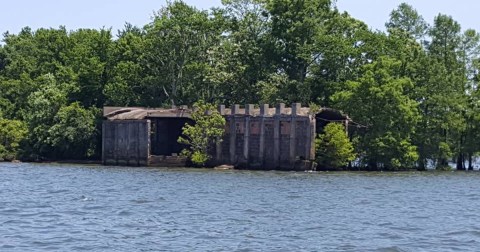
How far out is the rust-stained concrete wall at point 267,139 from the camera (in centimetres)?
8994

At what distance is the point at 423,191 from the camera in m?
64.4

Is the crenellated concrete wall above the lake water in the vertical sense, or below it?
above

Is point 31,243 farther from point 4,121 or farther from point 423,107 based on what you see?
point 4,121

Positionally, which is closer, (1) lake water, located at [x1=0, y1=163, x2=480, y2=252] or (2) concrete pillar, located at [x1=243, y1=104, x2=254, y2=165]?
(1) lake water, located at [x1=0, y1=163, x2=480, y2=252]

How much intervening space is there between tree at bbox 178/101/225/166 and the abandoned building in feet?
2.95

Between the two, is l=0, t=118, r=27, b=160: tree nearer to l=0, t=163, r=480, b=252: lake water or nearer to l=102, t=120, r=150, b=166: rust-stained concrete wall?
l=102, t=120, r=150, b=166: rust-stained concrete wall

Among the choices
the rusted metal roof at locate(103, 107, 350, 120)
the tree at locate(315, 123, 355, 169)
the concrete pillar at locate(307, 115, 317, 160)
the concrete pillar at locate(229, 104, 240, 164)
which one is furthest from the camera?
the concrete pillar at locate(229, 104, 240, 164)

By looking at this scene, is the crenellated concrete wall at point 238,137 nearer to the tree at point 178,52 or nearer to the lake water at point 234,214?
the tree at point 178,52

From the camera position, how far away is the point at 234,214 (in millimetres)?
45438

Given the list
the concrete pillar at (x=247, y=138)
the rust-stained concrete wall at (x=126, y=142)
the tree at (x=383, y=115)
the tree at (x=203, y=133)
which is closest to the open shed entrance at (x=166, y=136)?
the rust-stained concrete wall at (x=126, y=142)

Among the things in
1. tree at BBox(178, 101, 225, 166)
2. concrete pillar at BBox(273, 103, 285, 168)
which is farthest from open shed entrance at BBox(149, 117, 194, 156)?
concrete pillar at BBox(273, 103, 285, 168)

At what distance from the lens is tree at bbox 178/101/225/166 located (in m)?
94.8

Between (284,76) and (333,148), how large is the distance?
22.6 m

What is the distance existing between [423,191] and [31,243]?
36.7 metres
